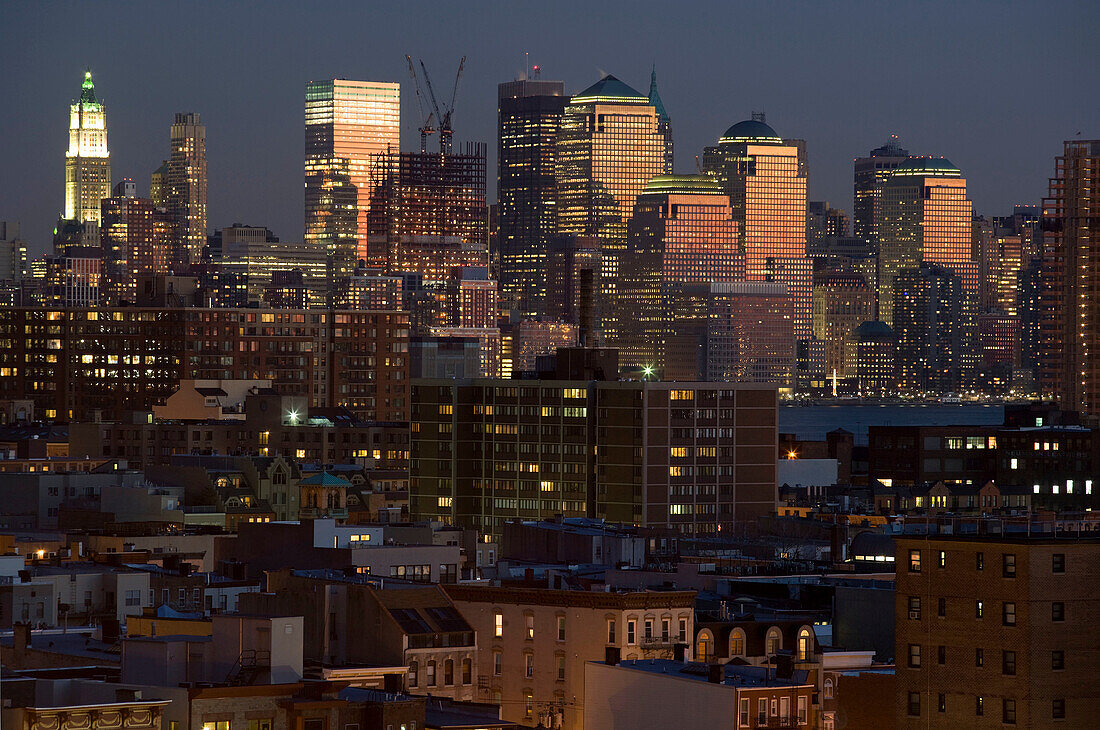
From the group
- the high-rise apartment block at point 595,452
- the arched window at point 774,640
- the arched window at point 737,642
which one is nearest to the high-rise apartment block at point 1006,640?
the arched window at point 774,640

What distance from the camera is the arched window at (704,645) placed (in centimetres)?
7012

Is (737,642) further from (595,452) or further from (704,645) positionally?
(595,452)

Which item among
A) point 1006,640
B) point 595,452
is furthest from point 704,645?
point 595,452

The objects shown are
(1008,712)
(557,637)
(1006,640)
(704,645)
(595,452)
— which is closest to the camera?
(1008,712)

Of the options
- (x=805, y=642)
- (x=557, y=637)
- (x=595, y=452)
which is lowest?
(x=557, y=637)

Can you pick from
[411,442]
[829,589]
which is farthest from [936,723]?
[411,442]

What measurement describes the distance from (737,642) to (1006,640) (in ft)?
29.2

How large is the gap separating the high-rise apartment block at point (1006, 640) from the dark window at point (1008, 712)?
1.0 inches

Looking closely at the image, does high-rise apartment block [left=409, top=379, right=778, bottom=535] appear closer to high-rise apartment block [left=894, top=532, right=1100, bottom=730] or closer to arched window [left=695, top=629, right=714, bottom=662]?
arched window [left=695, top=629, right=714, bottom=662]

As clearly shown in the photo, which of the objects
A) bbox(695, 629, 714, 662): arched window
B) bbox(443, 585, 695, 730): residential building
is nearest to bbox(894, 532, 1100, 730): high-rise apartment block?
bbox(695, 629, 714, 662): arched window

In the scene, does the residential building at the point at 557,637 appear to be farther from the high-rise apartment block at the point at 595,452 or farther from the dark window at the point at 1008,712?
the high-rise apartment block at the point at 595,452

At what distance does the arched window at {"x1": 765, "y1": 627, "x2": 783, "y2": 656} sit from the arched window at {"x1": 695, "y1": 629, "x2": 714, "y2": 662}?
1.53m

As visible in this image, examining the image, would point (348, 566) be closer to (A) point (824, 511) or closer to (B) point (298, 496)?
(B) point (298, 496)

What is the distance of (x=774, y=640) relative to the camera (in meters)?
69.9
